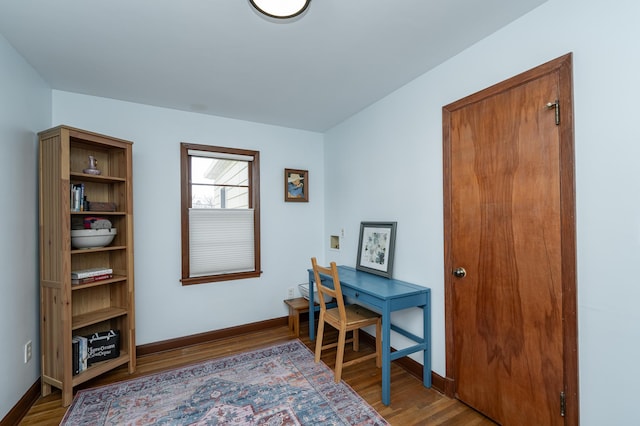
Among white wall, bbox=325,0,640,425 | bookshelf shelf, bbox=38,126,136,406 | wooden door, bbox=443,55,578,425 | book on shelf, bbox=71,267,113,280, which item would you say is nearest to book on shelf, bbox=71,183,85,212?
bookshelf shelf, bbox=38,126,136,406

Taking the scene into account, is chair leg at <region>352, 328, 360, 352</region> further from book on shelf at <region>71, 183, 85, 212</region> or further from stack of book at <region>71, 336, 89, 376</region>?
book on shelf at <region>71, 183, 85, 212</region>

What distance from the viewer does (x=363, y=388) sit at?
2.19m

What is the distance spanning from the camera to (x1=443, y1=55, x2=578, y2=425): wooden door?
1.47 m

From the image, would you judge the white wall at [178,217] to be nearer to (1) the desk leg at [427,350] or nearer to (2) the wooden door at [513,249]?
(1) the desk leg at [427,350]

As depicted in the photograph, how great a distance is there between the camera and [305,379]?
2.29 m

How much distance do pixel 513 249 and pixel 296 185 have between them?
96.3 inches

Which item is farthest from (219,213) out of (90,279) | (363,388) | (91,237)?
(363,388)

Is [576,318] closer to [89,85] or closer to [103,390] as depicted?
[103,390]

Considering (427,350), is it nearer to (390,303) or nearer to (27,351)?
(390,303)

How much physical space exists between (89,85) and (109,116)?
0.32m

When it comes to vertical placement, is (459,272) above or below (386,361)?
above

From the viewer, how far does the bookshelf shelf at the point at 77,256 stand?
202 centimetres

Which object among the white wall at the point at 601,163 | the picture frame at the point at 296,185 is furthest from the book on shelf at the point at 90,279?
→ the white wall at the point at 601,163

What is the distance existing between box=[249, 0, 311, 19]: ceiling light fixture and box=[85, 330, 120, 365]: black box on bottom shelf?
268 centimetres
